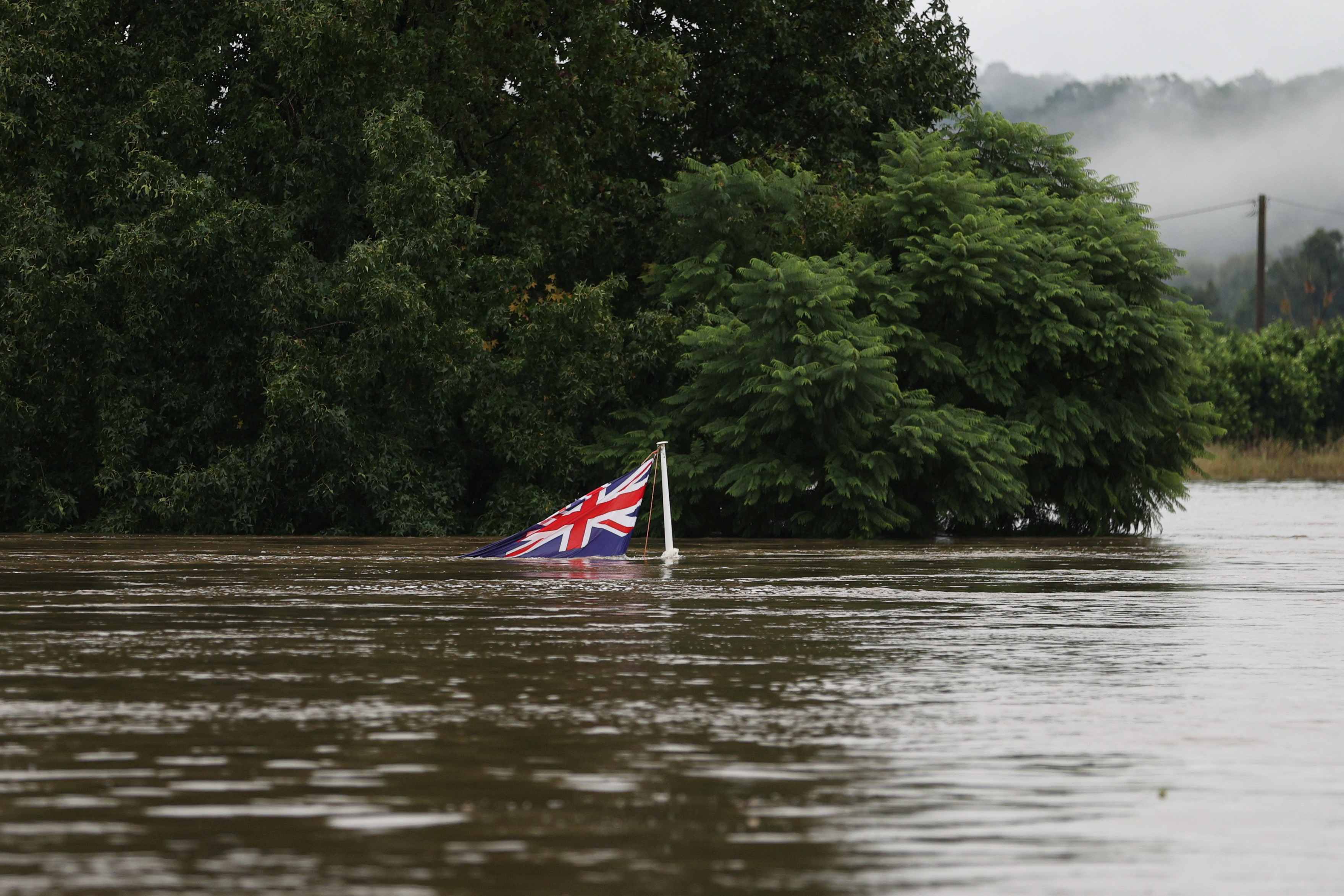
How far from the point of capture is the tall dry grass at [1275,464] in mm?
53375

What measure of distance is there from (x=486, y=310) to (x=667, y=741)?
2063 centimetres

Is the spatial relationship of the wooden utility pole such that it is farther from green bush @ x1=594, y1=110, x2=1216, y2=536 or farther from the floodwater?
the floodwater

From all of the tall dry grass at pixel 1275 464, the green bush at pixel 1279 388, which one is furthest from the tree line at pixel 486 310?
the green bush at pixel 1279 388

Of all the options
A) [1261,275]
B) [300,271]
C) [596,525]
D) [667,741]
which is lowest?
[667,741]

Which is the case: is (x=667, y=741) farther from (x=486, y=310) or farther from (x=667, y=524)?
(x=486, y=310)

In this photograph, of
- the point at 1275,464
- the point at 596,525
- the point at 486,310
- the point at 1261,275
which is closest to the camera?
the point at 596,525

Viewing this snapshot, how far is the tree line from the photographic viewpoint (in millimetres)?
26406

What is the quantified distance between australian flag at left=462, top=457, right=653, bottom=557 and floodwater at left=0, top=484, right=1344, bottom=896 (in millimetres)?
3497

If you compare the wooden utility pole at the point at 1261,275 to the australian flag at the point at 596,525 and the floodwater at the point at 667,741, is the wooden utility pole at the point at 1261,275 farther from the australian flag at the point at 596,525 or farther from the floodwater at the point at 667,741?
the floodwater at the point at 667,741

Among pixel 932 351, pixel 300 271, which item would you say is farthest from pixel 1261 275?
pixel 300 271

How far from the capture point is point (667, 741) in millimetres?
8141

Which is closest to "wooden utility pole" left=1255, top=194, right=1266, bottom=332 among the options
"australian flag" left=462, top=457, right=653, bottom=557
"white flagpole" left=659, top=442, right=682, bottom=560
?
"white flagpole" left=659, top=442, right=682, bottom=560

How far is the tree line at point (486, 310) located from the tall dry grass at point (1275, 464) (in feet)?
82.3

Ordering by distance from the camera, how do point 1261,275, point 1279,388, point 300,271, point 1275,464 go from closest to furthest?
→ point 300,271
point 1275,464
point 1279,388
point 1261,275
